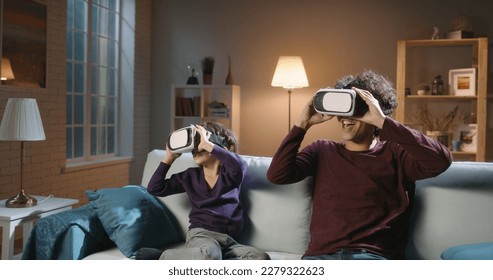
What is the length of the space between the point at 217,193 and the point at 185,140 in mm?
267

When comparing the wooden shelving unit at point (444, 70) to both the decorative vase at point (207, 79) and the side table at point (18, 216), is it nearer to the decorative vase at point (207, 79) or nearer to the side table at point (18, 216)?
the decorative vase at point (207, 79)

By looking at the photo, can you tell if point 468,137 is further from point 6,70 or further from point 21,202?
point 6,70

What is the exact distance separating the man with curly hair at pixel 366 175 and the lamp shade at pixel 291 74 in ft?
9.44

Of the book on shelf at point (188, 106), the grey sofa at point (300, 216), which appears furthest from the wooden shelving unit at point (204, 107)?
the grey sofa at point (300, 216)

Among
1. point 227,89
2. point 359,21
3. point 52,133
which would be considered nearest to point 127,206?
point 52,133

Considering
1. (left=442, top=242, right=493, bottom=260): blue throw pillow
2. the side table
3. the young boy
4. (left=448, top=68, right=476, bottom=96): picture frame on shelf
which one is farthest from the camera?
(left=448, top=68, right=476, bottom=96): picture frame on shelf

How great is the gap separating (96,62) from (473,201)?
4106 mm

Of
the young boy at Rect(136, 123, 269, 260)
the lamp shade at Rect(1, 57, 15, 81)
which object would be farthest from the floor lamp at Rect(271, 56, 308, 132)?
the young boy at Rect(136, 123, 269, 260)

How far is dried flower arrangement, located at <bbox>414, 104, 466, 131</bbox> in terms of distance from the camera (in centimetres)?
487

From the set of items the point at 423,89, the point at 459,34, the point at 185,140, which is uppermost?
the point at 459,34

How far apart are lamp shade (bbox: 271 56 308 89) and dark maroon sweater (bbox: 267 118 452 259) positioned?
2.95 metres

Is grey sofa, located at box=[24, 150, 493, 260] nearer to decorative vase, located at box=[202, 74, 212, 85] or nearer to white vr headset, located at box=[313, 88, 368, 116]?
white vr headset, located at box=[313, 88, 368, 116]

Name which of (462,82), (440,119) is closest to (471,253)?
(462,82)

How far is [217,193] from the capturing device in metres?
2.19
